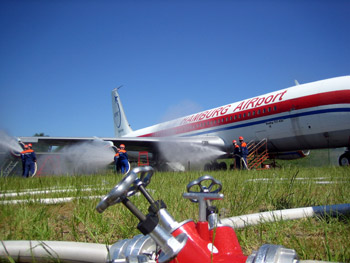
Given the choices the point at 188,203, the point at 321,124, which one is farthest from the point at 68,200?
the point at 321,124

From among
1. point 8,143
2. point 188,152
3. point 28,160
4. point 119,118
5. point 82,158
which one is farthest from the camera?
point 119,118

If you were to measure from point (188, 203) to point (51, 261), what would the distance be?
5.36 ft

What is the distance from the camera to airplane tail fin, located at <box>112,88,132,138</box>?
2679 centimetres

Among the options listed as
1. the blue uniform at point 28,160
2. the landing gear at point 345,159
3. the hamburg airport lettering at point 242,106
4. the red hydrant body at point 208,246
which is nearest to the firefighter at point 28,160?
the blue uniform at point 28,160

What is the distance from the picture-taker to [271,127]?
1222 centimetres

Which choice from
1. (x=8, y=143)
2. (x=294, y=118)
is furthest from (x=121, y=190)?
(x=8, y=143)

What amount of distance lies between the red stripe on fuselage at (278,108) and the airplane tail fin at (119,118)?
422 inches

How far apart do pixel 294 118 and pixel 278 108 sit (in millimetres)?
788

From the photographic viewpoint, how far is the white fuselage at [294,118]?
1031cm

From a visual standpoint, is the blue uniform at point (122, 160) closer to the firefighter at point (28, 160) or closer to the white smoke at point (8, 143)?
the firefighter at point (28, 160)

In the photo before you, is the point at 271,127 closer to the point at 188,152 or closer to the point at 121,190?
the point at 188,152

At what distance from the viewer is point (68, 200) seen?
10.4 ft

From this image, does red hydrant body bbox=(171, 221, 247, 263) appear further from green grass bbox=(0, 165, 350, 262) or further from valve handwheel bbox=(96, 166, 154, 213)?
green grass bbox=(0, 165, 350, 262)

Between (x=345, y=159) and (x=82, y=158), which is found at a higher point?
(x=82, y=158)
